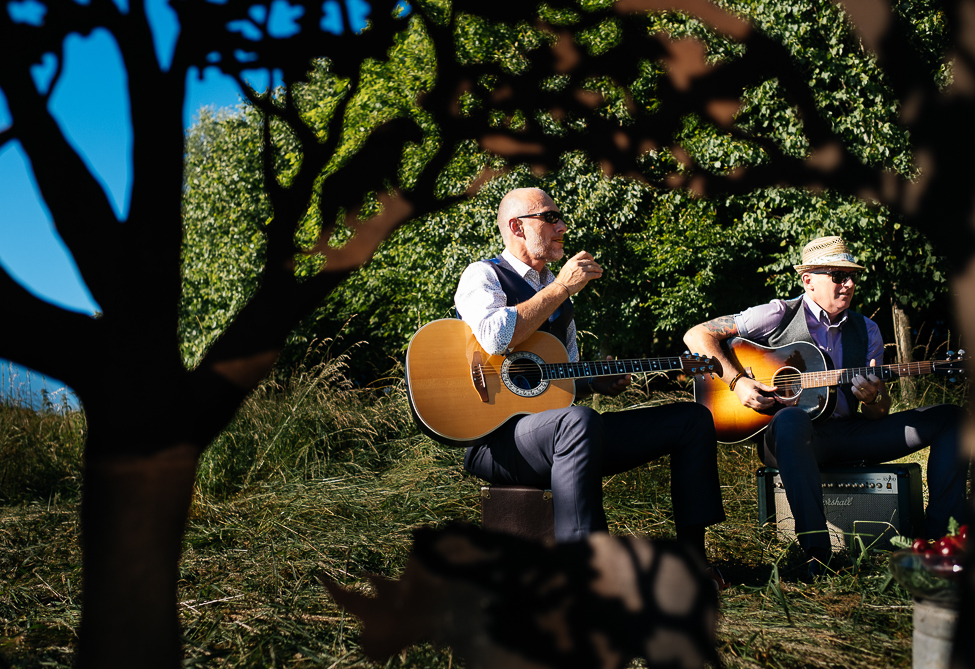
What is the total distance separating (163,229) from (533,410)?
1716 millimetres

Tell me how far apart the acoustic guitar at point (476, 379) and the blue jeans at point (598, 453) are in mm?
101

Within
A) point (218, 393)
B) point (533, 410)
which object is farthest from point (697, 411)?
point (218, 393)

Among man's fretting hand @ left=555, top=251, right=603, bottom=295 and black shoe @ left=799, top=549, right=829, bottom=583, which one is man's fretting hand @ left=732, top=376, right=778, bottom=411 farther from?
man's fretting hand @ left=555, top=251, right=603, bottom=295

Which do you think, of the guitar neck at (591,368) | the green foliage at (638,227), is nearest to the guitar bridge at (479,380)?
the guitar neck at (591,368)

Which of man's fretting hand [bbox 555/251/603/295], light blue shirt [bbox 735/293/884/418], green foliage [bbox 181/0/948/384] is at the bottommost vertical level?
light blue shirt [bbox 735/293/884/418]

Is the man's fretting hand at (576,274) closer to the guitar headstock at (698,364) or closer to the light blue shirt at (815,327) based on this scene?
the guitar headstock at (698,364)

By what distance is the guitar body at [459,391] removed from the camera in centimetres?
267

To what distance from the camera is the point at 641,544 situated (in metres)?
1.54

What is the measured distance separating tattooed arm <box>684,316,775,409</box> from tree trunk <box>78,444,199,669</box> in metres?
2.64

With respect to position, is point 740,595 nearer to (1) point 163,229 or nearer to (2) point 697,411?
(2) point 697,411

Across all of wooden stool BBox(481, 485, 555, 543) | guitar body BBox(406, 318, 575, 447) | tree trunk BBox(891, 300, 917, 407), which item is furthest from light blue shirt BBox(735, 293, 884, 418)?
tree trunk BBox(891, 300, 917, 407)

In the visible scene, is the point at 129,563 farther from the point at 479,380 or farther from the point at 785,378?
the point at 785,378

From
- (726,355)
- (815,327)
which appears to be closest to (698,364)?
(726,355)

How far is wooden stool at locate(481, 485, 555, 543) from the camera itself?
8.33 feet
